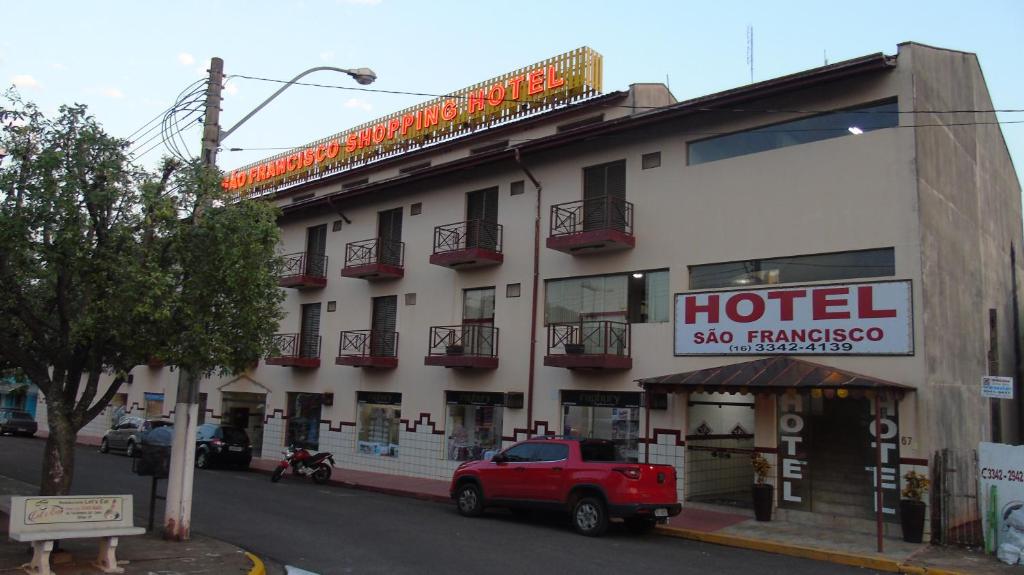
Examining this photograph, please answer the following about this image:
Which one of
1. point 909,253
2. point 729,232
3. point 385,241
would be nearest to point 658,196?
point 729,232

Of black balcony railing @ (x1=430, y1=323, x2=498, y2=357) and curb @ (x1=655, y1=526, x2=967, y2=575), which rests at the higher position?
black balcony railing @ (x1=430, y1=323, x2=498, y2=357)

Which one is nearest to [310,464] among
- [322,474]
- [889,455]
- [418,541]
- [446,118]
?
[322,474]

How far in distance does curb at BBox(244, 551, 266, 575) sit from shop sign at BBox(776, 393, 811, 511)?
9934 millimetres

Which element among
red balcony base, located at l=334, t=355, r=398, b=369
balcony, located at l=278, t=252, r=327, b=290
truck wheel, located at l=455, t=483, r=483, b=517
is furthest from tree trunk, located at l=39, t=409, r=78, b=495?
balcony, located at l=278, t=252, r=327, b=290

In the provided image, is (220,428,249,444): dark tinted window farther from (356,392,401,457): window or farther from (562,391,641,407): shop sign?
(562,391,641,407): shop sign

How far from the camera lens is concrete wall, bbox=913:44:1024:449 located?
1444 centimetres

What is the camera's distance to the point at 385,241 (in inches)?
965

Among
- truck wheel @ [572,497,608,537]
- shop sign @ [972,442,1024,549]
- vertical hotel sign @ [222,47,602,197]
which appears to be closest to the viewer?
shop sign @ [972,442,1024,549]

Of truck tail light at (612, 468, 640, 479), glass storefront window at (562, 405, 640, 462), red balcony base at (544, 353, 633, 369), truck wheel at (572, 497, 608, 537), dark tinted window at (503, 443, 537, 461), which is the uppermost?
red balcony base at (544, 353, 633, 369)

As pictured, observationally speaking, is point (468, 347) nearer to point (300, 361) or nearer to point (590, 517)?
point (300, 361)

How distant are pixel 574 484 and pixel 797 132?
866 centimetres

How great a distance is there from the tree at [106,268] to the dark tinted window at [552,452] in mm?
5998

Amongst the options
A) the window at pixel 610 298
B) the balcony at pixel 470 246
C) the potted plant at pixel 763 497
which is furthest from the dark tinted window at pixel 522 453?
the balcony at pixel 470 246

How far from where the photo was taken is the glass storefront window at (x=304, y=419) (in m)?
26.3
